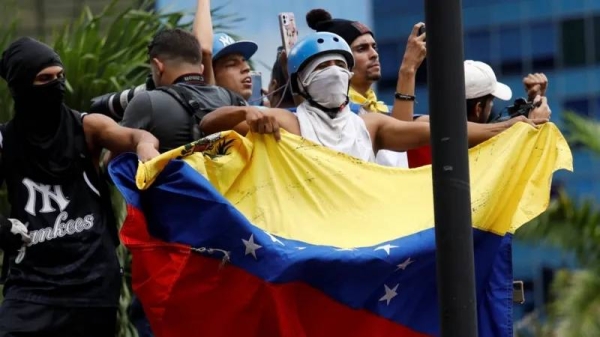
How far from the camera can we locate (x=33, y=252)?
26.1 feet

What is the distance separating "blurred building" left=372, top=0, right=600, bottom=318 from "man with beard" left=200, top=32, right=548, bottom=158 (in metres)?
41.2

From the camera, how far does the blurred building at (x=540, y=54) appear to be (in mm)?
51844

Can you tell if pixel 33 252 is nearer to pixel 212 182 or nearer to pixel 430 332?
pixel 212 182

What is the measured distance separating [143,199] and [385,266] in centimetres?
113

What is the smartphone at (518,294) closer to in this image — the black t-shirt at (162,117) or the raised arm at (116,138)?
the black t-shirt at (162,117)

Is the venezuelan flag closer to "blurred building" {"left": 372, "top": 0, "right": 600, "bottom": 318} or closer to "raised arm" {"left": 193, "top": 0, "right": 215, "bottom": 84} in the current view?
"raised arm" {"left": 193, "top": 0, "right": 215, "bottom": 84}

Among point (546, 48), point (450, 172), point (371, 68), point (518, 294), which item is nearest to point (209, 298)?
point (518, 294)

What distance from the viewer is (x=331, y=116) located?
851 cm

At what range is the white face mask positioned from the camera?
8438 millimetres

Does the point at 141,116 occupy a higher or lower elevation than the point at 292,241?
higher

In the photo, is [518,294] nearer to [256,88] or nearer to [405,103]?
[405,103]

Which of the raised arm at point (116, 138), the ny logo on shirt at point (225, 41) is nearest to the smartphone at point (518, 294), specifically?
the raised arm at point (116, 138)

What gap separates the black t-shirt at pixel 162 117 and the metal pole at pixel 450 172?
89.1 inches

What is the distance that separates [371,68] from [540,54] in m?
45.1
